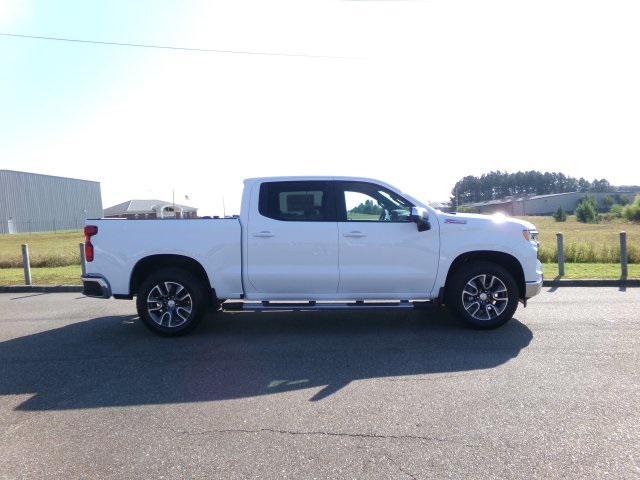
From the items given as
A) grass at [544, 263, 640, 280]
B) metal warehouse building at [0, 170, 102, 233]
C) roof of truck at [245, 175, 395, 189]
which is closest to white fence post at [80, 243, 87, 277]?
roof of truck at [245, 175, 395, 189]

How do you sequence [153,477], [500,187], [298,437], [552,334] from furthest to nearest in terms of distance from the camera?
1. [500,187]
2. [552,334]
3. [298,437]
4. [153,477]

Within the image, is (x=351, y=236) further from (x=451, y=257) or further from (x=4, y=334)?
(x=4, y=334)

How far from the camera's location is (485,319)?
6.05m

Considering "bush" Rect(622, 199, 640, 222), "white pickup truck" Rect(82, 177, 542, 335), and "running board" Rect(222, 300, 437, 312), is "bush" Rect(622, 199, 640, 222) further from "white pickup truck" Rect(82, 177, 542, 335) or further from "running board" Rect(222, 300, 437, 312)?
"running board" Rect(222, 300, 437, 312)

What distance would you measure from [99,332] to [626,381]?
6.33 m

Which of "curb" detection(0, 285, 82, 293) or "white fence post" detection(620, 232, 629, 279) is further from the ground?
"white fence post" detection(620, 232, 629, 279)

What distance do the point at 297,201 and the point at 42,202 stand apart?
76233 millimetres

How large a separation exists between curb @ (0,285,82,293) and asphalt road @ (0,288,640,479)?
4.12 meters

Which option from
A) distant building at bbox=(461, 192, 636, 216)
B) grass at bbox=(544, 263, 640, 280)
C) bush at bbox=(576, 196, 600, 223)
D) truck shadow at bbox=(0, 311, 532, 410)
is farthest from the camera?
distant building at bbox=(461, 192, 636, 216)

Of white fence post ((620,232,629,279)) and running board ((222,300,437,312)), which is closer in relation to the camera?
running board ((222,300,437,312))

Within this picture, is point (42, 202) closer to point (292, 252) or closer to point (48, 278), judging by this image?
point (48, 278)

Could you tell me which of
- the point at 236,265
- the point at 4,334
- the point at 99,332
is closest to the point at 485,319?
the point at 236,265

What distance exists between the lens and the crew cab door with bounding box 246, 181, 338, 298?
5.94 meters

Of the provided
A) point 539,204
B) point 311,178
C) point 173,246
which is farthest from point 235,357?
point 539,204
